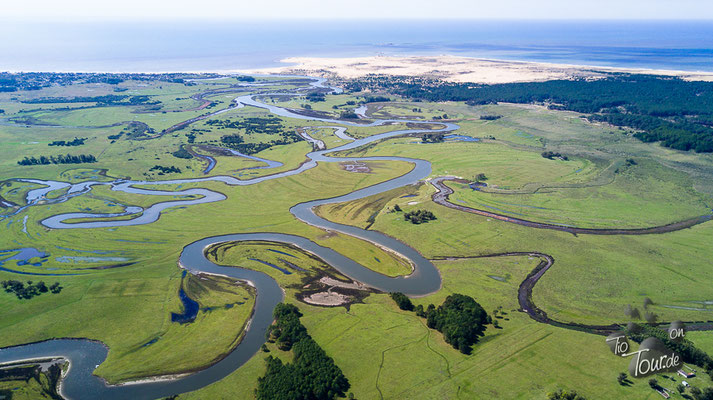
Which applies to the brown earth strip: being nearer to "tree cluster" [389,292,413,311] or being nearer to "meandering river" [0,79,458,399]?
"meandering river" [0,79,458,399]

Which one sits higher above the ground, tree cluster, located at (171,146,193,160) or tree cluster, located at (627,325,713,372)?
tree cluster, located at (171,146,193,160)

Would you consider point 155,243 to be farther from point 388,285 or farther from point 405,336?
Result: point 405,336

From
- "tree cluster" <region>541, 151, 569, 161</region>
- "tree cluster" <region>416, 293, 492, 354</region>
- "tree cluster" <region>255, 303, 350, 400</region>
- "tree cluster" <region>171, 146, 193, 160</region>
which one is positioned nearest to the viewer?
"tree cluster" <region>255, 303, 350, 400</region>

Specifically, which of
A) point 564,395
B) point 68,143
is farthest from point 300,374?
point 68,143

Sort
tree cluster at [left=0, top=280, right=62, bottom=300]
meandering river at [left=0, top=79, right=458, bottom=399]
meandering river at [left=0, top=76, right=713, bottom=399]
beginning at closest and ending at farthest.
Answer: meandering river at [left=0, top=79, right=458, bottom=399] → meandering river at [left=0, top=76, right=713, bottom=399] → tree cluster at [left=0, top=280, right=62, bottom=300]

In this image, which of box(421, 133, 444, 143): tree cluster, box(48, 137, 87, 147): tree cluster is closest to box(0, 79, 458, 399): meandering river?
box(421, 133, 444, 143): tree cluster

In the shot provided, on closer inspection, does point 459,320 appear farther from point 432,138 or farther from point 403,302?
point 432,138
